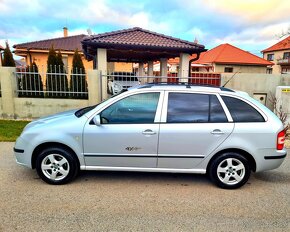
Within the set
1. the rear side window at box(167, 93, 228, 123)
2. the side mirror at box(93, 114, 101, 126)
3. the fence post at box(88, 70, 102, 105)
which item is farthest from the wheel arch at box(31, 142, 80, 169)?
the fence post at box(88, 70, 102, 105)

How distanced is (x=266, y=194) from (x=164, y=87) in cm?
226

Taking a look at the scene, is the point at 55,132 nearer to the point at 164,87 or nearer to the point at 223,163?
the point at 164,87

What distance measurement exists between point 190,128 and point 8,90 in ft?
23.4

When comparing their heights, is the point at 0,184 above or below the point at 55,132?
below

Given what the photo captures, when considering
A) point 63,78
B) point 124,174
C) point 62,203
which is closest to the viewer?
point 62,203

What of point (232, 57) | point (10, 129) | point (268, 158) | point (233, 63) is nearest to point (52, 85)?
point (10, 129)

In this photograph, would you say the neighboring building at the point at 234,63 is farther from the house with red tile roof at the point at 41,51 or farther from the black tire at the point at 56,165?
the black tire at the point at 56,165

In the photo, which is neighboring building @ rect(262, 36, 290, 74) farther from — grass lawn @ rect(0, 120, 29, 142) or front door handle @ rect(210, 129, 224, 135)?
front door handle @ rect(210, 129, 224, 135)

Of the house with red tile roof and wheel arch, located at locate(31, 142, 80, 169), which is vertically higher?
the house with red tile roof

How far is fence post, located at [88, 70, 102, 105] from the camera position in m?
8.02

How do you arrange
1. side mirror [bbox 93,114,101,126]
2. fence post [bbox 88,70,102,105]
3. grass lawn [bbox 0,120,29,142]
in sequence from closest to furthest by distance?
1. side mirror [bbox 93,114,101,126]
2. grass lawn [bbox 0,120,29,142]
3. fence post [bbox 88,70,102,105]

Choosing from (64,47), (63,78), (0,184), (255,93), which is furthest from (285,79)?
(64,47)

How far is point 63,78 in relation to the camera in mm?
8609

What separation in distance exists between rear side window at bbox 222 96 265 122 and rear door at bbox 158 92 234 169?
12 centimetres
